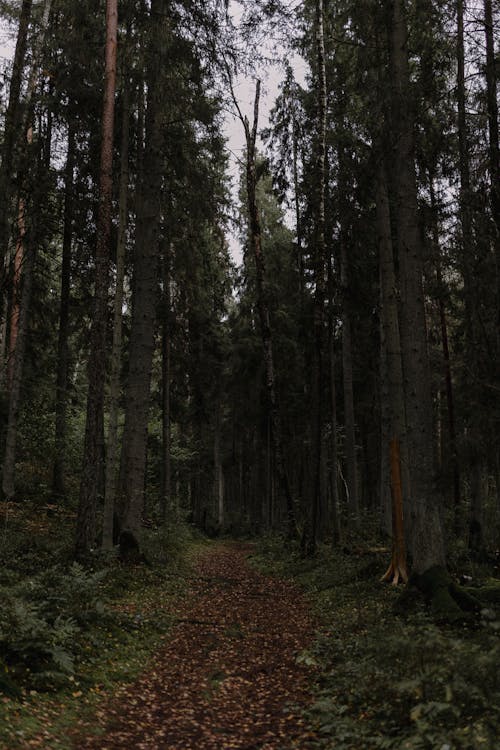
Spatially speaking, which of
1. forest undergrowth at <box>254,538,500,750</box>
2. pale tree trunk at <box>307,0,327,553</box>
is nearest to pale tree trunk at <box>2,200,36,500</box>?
pale tree trunk at <box>307,0,327,553</box>

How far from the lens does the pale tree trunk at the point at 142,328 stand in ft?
42.2

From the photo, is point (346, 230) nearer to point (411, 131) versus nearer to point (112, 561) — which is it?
point (411, 131)

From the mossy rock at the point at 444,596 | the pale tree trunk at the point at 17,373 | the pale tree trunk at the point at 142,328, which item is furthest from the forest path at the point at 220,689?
the pale tree trunk at the point at 17,373

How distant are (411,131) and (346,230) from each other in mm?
7614

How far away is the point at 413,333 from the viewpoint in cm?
884

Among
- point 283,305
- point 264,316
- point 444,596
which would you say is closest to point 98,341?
point 444,596

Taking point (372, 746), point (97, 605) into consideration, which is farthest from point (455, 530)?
point (372, 746)

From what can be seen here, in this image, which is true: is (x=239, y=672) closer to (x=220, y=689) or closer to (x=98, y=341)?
(x=220, y=689)

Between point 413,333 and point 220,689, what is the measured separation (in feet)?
18.3

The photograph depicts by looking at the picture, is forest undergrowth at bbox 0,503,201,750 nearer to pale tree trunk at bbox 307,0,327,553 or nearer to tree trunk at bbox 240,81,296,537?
pale tree trunk at bbox 307,0,327,553

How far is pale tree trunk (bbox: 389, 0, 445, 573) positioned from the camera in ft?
27.6

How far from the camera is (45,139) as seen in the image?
587 inches

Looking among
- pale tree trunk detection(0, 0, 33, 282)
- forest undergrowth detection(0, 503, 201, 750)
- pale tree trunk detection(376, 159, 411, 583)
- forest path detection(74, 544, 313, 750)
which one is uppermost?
pale tree trunk detection(0, 0, 33, 282)

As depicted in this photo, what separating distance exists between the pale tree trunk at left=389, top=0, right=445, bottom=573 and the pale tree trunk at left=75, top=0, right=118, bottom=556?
5.22 m
